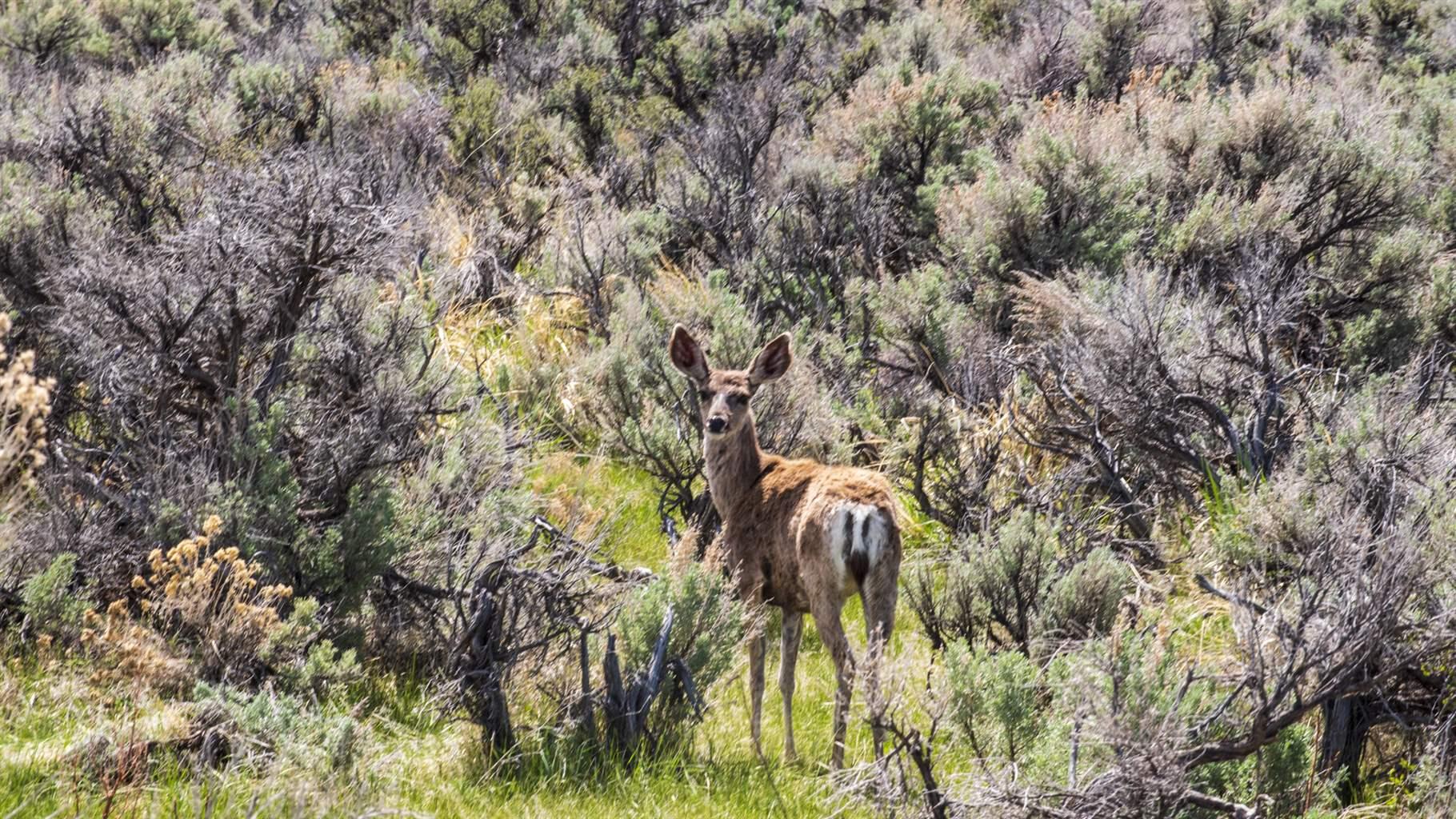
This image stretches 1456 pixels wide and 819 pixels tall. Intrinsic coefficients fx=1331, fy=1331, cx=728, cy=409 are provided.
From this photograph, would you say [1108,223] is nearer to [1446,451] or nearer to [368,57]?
[1446,451]

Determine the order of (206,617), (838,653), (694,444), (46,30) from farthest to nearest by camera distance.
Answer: (46,30) → (694,444) → (838,653) → (206,617)

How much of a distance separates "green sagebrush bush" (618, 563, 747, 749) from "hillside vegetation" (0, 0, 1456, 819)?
0.02m

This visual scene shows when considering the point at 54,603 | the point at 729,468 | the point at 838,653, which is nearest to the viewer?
the point at 54,603

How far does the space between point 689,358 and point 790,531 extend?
1436 mm

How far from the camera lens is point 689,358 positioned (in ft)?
23.8

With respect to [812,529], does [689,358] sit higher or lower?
higher

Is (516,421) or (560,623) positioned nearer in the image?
(560,623)

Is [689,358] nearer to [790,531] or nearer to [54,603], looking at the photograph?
[790,531]

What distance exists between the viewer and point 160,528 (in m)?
5.71

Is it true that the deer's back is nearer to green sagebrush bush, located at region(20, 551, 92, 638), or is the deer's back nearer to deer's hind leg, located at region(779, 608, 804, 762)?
deer's hind leg, located at region(779, 608, 804, 762)

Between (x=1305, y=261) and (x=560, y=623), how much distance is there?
7.57 meters

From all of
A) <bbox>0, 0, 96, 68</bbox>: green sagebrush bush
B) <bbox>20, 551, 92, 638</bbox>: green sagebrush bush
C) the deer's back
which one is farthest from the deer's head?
<bbox>0, 0, 96, 68</bbox>: green sagebrush bush

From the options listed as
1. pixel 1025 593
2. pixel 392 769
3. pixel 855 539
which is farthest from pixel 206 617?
pixel 1025 593

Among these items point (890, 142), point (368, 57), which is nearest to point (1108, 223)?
point (890, 142)
